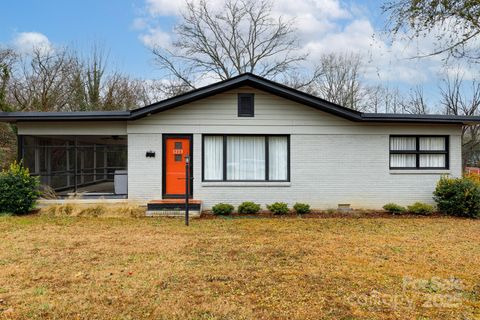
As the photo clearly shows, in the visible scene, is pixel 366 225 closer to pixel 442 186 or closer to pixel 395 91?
pixel 442 186

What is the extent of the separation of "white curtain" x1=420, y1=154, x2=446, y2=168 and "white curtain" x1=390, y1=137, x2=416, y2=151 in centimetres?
46

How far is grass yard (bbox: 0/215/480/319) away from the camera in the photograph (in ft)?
12.0

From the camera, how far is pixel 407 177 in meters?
10.6

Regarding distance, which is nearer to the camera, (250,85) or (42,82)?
(250,85)

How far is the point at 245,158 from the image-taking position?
34.6ft

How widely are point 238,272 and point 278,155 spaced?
6129 millimetres

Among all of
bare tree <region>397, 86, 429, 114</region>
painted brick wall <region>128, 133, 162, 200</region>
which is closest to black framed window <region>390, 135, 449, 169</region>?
painted brick wall <region>128, 133, 162, 200</region>

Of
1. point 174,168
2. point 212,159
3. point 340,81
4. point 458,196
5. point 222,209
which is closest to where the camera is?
point 458,196

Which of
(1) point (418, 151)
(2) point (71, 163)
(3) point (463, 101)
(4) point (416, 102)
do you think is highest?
(4) point (416, 102)

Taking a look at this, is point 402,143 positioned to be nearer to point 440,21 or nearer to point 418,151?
point 418,151

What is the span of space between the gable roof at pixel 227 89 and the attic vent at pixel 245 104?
0.36 m

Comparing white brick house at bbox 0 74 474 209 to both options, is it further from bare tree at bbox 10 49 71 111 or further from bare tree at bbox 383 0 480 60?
bare tree at bbox 10 49 71 111

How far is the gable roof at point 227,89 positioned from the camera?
9.75 metres

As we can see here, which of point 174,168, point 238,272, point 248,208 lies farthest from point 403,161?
point 238,272
